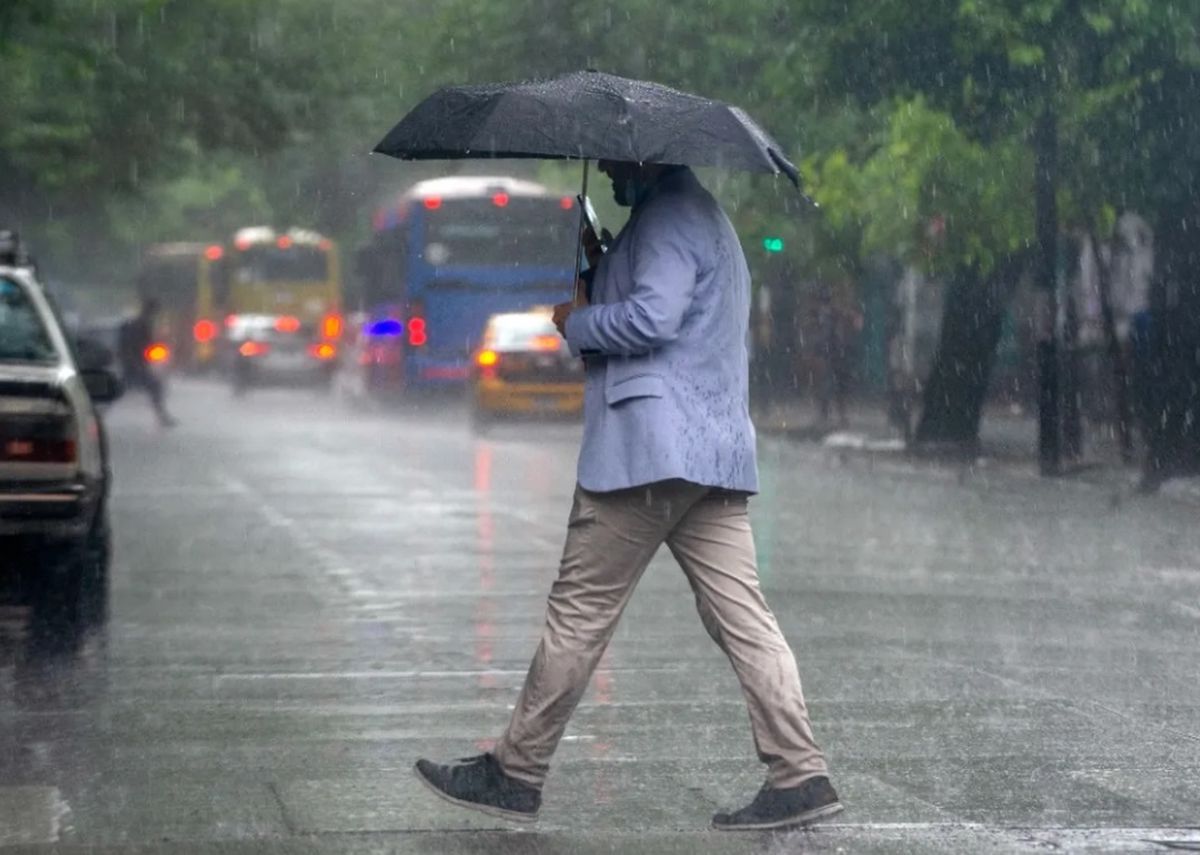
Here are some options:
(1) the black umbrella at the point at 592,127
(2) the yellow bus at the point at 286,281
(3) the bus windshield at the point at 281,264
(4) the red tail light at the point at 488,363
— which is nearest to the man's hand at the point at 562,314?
(1) the black umbrella at the point at 592,127

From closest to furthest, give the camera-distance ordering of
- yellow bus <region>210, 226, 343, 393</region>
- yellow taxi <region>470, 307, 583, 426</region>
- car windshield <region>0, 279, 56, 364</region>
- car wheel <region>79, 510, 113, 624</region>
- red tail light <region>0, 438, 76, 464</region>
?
1. red tail light <region>0, 438, 76, 464</region>
2. car wheel <region>79, 510, 113, 624</region>
3. car windshield <region>0, 279, 56, 364</region>
4. yellow taxi <region>470, 307, 583, 426</region>
5. yellow bus <region>210, 226, 343, 393</region>

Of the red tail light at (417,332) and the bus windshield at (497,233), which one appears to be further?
the red tail light at (417,332)

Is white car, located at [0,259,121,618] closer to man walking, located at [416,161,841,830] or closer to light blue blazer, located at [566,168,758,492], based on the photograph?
man walking, located at [416,161,841,830]

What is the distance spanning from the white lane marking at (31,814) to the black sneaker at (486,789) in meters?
0.97

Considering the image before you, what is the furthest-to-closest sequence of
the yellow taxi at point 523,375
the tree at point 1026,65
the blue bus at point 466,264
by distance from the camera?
the blue bus at point 466,264
the yellow taxi at point 523,375
the tree at point 1026,65

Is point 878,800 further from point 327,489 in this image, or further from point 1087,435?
point 1087,435

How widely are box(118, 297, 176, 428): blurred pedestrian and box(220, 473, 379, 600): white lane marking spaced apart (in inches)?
615

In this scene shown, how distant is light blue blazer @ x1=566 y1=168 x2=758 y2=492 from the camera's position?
6.39m

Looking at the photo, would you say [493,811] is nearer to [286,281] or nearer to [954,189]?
[954,189]

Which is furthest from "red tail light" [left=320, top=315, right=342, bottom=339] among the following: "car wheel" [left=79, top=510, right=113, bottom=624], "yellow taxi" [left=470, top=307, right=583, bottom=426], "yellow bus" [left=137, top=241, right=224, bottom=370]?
"car wheel" [left=79, top=510, right=113, bottom=624]

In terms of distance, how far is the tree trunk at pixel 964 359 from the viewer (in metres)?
26.8

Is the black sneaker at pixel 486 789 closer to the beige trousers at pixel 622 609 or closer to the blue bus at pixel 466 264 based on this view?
the beige trousers at pixel 622 609

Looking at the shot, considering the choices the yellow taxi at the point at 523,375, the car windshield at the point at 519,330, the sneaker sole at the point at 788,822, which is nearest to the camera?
the sneaker sole at the point at 788,822

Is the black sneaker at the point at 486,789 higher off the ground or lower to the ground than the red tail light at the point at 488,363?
lower
